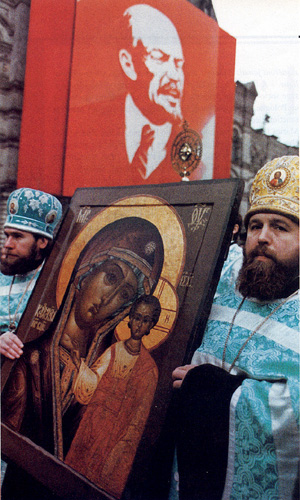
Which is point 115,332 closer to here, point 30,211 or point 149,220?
point 149,220

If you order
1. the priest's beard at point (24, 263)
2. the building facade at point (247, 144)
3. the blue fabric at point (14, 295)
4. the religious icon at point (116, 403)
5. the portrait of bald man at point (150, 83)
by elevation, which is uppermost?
the portrait of bald man at point (150, 83)

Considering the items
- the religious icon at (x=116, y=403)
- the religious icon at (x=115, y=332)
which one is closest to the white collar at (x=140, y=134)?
the religious icon at (x=115, y=332)

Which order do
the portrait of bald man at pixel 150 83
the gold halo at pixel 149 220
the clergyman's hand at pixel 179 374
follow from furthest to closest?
the portrait of bald man at pixel 150 83, the gold halo at pixel 149 220, the clergyman's hand at pixel 179 374

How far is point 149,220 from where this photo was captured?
6.31 feet

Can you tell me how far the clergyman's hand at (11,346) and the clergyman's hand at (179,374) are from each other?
35.7 inches

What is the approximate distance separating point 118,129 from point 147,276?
924mm

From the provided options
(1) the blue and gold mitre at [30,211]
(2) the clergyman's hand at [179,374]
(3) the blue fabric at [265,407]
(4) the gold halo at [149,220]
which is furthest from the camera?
(1) the blue and gold mitre at [30,211]

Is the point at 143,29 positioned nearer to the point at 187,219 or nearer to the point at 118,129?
the point at 118,129

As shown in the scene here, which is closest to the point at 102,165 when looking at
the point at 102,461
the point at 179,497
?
the point at 102,461

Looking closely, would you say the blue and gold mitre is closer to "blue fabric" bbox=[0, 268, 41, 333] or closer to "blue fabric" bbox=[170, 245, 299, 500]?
"blue fabric" bbox=[0, 268, 41, 333]

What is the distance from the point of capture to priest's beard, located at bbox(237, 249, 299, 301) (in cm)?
157

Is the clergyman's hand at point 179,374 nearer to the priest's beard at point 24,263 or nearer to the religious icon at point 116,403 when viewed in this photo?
the religious icon at point 116,403

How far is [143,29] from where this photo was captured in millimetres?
2275

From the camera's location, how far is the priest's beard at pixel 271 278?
5.16 feet
